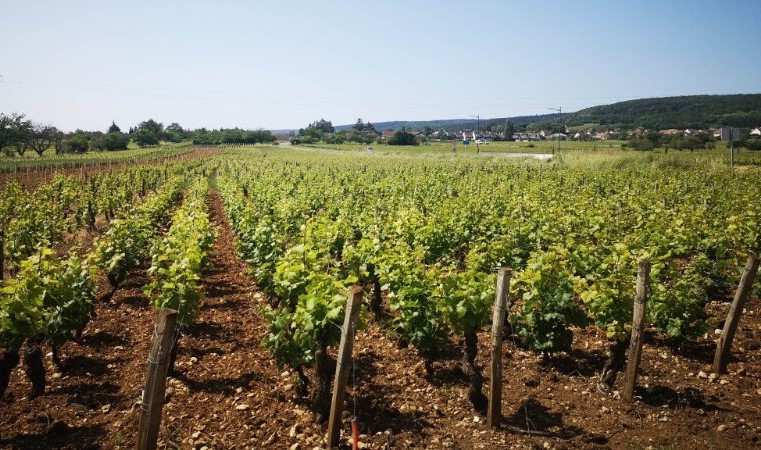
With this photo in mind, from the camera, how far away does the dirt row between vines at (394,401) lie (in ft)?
17.1

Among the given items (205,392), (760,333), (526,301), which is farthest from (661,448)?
(205,392)

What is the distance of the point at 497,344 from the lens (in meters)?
5.25

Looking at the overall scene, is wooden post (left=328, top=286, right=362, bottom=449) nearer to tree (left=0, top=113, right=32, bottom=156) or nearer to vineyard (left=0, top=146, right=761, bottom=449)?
vineyard (left=0, top=146, right=761, bottom=449)

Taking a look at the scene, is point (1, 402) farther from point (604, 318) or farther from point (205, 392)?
point (604, 318)

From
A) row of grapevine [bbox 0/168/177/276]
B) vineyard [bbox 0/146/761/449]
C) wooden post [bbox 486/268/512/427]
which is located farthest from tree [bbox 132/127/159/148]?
wooden post [bbox 486/268/512/427]

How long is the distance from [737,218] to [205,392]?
11241 millimetres

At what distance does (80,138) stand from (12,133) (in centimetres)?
1962

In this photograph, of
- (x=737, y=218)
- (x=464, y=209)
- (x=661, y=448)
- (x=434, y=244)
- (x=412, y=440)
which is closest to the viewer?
(x=661, y=448)

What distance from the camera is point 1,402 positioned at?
5863 millimetres

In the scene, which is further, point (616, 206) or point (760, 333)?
point (616, 206)

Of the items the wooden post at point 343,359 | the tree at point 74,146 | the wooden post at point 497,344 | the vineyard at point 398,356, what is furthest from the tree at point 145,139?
the wooden post at point 497,344

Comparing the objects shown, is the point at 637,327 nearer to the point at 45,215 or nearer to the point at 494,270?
the point at 494,270

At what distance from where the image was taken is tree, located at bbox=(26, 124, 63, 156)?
85.2 m

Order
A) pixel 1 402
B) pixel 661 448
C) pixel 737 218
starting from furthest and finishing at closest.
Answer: pixel 737 218 → pixel 1 402 → pixel 661 448
